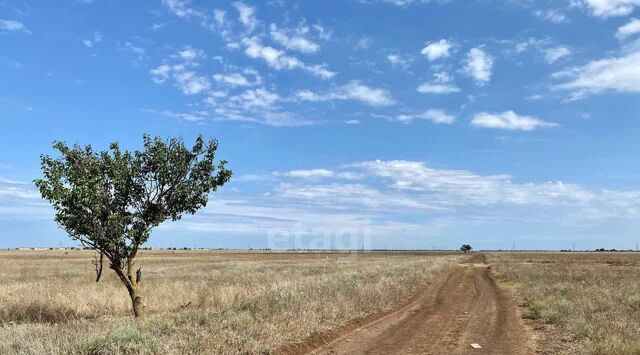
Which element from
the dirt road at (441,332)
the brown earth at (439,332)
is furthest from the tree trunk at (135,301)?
the dirt road at (441,332)

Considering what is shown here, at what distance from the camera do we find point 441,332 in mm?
14750

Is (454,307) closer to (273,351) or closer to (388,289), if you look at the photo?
(388,289)

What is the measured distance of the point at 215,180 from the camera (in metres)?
18.4

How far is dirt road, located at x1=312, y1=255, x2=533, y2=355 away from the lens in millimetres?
12305

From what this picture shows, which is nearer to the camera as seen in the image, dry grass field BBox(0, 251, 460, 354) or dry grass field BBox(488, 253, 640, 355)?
dry grass field BBox(0, 251, 460, 354)

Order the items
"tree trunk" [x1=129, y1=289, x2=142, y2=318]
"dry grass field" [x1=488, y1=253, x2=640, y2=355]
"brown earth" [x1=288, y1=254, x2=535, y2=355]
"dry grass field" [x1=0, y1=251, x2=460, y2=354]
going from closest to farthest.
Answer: "dry grass field" [x1=0, y1=251, x2=460, y2=354], "dry grass field" [x1=488, y1=253, x2=640, y2=355], "brown earth" [x1=288, y1=254, x2=535, y2=355], "tree trunk" [x1=129, y1=289, x2=142, y2=318]

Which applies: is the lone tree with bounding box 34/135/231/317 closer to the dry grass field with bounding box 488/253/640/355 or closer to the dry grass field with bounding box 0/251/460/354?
the dry grass field with bounding box 0/251/460/354

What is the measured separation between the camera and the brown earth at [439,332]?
1227 cm

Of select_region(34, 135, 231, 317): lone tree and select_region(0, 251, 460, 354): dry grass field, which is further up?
select_region(34, 135, 231, 317): lone tree

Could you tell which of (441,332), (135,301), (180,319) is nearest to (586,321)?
(441,332)

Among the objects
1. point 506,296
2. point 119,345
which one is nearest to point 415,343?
point 119,345

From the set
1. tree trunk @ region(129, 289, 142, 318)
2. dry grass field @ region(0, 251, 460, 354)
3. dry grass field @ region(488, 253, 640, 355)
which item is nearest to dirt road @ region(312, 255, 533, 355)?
dry grass field @ region(488, 253, 640, 355)

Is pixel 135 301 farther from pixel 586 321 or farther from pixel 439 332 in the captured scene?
pixel 586 321

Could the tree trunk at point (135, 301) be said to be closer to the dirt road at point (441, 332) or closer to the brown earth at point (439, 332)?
the brown earth at point (439, 332)
